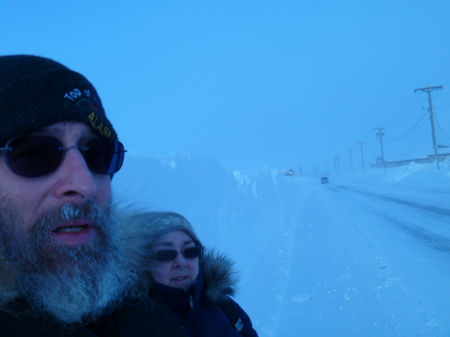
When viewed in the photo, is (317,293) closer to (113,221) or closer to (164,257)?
(164,257)

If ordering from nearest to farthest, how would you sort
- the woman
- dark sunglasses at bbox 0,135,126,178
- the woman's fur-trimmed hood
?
dark sunglasses at bbox 0,135,126,178 < the woman's fur-trimmed hood < the woman

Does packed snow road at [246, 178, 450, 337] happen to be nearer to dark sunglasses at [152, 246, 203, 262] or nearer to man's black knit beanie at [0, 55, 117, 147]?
dark sunglasses at [152, 246, 203, 262]

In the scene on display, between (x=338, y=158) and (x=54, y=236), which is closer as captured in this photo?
(x=54, y=236)

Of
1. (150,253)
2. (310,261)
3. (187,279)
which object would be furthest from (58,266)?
(310,261)

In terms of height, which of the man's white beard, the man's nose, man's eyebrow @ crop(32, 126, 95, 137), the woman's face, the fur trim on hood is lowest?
the fur trim on hood

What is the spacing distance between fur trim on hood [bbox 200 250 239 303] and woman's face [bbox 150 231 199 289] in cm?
14

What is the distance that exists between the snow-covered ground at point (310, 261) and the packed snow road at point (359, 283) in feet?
0.04

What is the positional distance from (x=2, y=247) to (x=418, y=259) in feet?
21.7

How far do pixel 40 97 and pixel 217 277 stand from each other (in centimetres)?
180

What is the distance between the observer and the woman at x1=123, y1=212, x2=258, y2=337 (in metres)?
1.99

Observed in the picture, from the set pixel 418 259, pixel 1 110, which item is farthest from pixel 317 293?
pixel 1 110

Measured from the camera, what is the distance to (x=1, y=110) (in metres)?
1.06

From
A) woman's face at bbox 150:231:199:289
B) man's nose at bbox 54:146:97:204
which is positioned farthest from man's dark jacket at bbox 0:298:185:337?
woman's face at bbox 150:231:199:289

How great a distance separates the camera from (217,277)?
2.32 m
